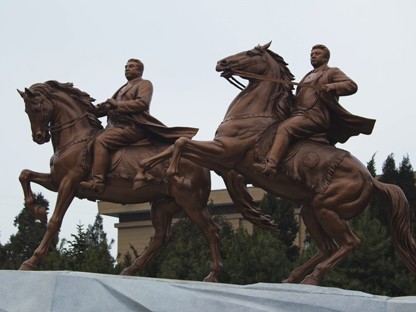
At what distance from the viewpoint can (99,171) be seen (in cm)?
1362

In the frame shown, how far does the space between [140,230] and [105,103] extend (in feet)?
70.3

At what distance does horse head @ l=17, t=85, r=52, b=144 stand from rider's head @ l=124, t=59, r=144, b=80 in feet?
4.15

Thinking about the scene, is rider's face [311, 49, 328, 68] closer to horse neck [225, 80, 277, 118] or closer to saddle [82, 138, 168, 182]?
horse neck [225, 80, 277, 118]

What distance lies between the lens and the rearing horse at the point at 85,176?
44.7ft

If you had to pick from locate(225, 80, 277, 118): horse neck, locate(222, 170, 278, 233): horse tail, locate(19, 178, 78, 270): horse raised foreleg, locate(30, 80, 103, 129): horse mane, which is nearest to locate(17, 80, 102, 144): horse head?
locate(30, 80, 103, 129): horse mane

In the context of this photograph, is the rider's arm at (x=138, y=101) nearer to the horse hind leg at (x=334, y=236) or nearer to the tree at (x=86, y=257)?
the horse hind leg at (x=334, y=236)

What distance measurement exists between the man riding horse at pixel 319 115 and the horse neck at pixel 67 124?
2.99 meters

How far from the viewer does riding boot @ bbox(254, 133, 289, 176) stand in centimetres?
1233

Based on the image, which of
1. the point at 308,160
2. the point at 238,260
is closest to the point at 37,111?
the point at 308,160

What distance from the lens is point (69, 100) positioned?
1427 cm

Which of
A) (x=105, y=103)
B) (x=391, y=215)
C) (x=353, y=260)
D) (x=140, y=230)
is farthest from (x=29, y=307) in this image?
(x=140, y=230)

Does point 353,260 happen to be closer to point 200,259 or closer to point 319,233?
point 200,259

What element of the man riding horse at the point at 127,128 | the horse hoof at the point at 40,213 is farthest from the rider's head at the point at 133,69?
the horse hoof at the point at 40,213

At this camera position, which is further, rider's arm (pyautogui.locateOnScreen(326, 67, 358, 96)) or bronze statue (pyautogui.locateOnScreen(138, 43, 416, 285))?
rider's arm (pyautogui.locateOnScreen(326, 67, 358, 96))
